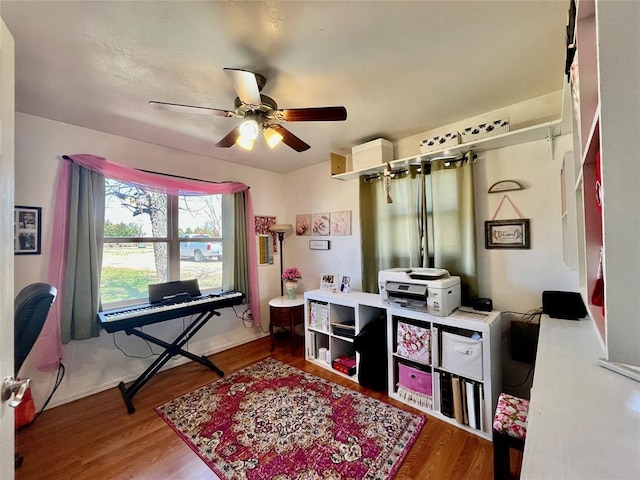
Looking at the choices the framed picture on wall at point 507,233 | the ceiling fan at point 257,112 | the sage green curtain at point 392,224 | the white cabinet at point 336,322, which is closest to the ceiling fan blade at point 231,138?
the ceiling fan at point 257,112

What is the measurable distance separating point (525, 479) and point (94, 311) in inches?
120

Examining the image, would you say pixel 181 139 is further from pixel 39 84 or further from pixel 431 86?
pixel 431 86

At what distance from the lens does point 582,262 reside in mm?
1275

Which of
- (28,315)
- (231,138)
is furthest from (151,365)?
(231,138)

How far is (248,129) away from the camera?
1.73m

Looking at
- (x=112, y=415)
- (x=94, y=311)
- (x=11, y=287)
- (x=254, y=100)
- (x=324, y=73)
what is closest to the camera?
(x=11, y=287)

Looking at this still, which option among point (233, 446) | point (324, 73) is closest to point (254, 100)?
point (324, 73)

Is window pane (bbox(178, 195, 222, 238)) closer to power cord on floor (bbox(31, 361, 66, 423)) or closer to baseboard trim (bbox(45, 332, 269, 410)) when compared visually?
baseboard trim (bbox(45, 332, 269, 410))

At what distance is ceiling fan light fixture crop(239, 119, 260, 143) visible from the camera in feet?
5.61

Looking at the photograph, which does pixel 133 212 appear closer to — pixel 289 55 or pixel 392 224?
pixel 289 55

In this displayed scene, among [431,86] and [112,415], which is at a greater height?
[431,86]

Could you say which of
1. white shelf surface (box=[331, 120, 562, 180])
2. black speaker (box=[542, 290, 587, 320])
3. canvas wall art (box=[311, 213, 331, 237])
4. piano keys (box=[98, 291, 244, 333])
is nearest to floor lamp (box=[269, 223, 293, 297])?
canvas wall art (box=[311, 213, 331, 237])

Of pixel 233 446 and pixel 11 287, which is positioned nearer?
pixel 11 287

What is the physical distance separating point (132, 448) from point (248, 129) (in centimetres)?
232
